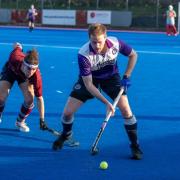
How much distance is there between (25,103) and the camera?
7793mm

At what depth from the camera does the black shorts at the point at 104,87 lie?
6.58 metres

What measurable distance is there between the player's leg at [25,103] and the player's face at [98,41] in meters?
1.71

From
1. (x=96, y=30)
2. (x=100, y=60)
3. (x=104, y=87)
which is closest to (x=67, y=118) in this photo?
(x=104, y=87)

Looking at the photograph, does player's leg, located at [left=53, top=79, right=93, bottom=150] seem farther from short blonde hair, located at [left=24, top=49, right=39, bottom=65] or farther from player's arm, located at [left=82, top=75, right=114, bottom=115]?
short blonde hair, located at [left=24, top=49, right=39, bottom=65]

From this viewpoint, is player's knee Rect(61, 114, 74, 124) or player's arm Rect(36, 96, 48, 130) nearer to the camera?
player's knee Rect(61, 114, 74, 124)

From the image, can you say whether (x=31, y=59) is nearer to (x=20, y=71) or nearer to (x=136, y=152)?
(x=20, y=71)

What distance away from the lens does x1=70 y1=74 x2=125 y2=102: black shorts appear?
6.58m

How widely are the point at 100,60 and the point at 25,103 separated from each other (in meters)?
1.83

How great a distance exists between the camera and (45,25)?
42812 mm

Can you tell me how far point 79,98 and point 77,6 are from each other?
128 ft

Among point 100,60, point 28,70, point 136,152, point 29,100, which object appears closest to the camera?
point 100,60

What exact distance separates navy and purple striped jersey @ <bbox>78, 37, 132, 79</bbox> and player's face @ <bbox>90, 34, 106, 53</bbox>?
0.46ft

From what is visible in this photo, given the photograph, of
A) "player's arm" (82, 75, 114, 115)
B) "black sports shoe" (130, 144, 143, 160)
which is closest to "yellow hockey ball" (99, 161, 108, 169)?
"black sports shoe" (130, 144, 143, 160)

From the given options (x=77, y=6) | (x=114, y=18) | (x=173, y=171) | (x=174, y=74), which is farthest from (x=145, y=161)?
(x=77, y=6)
